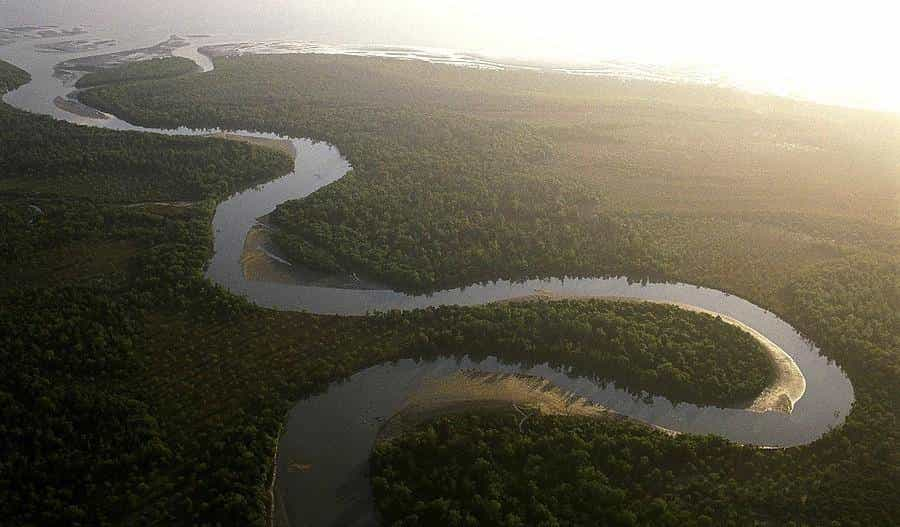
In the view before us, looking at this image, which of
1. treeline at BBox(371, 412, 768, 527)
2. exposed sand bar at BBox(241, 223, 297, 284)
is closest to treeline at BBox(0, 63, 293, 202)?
exposed sand bar at BBox(241, 223, 297, 284)

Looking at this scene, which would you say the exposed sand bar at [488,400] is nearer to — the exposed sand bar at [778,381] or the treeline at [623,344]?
the treeline at [623,344]

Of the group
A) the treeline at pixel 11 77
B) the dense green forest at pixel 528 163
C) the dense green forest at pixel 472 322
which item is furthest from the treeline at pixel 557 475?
the treeline at pixel 11 77

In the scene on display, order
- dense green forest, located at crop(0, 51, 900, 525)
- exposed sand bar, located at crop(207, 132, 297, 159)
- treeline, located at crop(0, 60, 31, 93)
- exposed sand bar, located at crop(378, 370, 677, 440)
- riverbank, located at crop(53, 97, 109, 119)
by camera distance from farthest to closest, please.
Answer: treeline, located at crop(0, 60, 31, 93) → riverbank, located at crop(53, 97, 109, 119) → exposed sand bar, located at crop(207, 132, 297, 159) → exposed sand bar, located at crop(378, 370, 677, 440) → dense green forest, located at crop(0, 51, 900, 525)

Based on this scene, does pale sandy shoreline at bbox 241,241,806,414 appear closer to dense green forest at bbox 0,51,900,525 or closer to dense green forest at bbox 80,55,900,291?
dense green forest at bbox 80,55,900,291

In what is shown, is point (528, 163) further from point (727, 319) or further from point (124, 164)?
point (124, 164)

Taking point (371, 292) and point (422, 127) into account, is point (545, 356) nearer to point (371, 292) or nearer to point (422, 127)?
point (371, 292)

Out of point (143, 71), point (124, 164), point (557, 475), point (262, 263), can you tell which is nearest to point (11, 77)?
point (143, 71)
